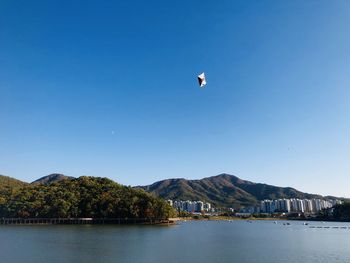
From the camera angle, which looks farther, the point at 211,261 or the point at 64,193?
the point at 64,193

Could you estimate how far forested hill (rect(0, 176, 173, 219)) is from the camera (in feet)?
364

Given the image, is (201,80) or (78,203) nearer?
(201,80)

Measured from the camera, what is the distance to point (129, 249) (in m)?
43.4

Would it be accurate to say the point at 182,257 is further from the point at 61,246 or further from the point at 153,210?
the point at 153,210

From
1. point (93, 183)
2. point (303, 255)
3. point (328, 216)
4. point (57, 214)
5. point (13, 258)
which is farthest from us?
point (328, 216)

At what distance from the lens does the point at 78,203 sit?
379 feet

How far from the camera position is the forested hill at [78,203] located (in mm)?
111062

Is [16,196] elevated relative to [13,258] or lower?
elevated

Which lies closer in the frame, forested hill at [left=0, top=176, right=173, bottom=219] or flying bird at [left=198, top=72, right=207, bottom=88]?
flying bird at [left=198, top=72, right=207, bottom=88]

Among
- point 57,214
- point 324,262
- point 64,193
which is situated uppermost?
point 64,193

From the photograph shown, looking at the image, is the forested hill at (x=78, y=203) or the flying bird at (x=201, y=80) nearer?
the flying bird at (x=201, y=80)

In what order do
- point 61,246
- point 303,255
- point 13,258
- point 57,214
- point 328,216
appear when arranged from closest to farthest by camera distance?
point 13,258
point 303,255
point 61,246
point 57,214
point 328,216

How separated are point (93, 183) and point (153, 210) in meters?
27.5

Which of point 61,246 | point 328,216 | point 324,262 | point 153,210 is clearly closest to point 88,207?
point 153,210
